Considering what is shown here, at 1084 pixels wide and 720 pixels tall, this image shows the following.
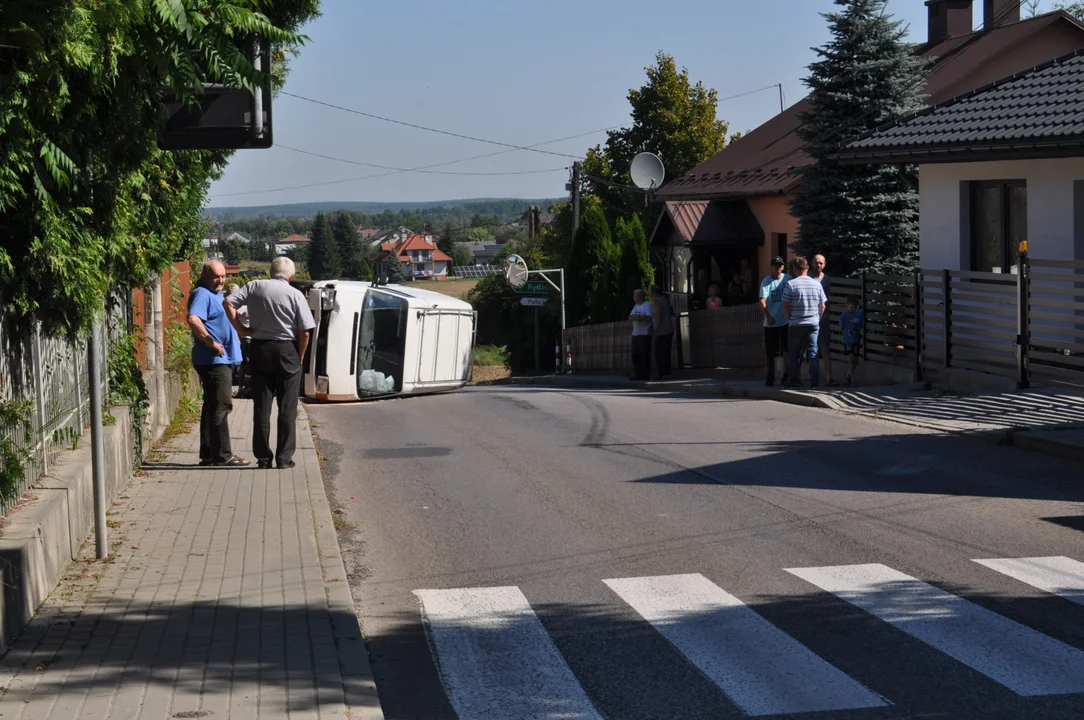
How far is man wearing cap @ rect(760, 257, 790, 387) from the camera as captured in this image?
18.8m

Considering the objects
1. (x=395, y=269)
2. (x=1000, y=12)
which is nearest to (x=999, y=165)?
(x=1000, y=12)

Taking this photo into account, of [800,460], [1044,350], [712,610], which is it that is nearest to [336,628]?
[712,610]

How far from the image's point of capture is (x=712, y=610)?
6.79 metres

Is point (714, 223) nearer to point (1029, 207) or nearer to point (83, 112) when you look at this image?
point (1029, 207)

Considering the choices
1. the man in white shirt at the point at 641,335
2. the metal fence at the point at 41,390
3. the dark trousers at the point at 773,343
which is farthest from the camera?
the man in white shirt at the point at 641,335

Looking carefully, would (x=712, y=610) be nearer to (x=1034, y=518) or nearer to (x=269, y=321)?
(x=1034, y=518)

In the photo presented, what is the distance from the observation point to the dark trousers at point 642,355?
86.1 ft

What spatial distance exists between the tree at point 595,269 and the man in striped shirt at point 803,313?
24.6 m

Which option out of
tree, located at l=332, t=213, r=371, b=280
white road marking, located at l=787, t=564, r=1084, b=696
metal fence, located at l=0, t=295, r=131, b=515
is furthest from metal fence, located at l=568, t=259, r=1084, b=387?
tree, located at l=332, t=213, r=371, b=280

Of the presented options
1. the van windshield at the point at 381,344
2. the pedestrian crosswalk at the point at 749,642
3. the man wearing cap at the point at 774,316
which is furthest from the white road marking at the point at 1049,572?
the van windshield at the point at 381,344

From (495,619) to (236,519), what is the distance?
291 cm

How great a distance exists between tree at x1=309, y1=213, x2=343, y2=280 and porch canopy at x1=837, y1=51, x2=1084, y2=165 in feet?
209

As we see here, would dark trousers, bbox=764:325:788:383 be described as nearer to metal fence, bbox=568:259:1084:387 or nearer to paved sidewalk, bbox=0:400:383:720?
metal fence, bbox=568:259:1084:387

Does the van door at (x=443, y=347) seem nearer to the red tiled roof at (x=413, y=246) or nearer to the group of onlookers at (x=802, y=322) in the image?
the group of onlookers at (x=802, y=322)
